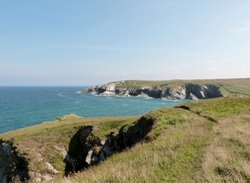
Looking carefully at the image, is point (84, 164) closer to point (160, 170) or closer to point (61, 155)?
point (61, 155)

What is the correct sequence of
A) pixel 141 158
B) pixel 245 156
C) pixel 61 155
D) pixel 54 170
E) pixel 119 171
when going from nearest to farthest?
pixel 119 171 → pixel 245 156 → pixel 141 158 → pixel 54 170 → pixel 61 155

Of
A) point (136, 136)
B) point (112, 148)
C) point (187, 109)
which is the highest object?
point (187, 109)

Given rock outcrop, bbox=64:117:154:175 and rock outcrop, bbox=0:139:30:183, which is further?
rock outcrop, bbox=0:139:30:183

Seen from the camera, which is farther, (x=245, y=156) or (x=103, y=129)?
(x=103, y=129)

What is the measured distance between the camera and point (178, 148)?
14.5m

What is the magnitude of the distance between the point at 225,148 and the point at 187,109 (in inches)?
896

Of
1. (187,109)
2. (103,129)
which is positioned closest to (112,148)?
(103,129)

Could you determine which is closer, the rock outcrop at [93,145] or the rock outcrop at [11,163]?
the rock outcrop at [93,145]

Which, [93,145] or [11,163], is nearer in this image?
[11,163]

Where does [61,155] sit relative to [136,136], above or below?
below

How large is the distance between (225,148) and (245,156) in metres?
1.50

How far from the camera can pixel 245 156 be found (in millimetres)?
12289

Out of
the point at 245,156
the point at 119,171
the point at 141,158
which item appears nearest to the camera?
the point at 119,171

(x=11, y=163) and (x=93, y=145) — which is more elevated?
(x=93, y=145)
